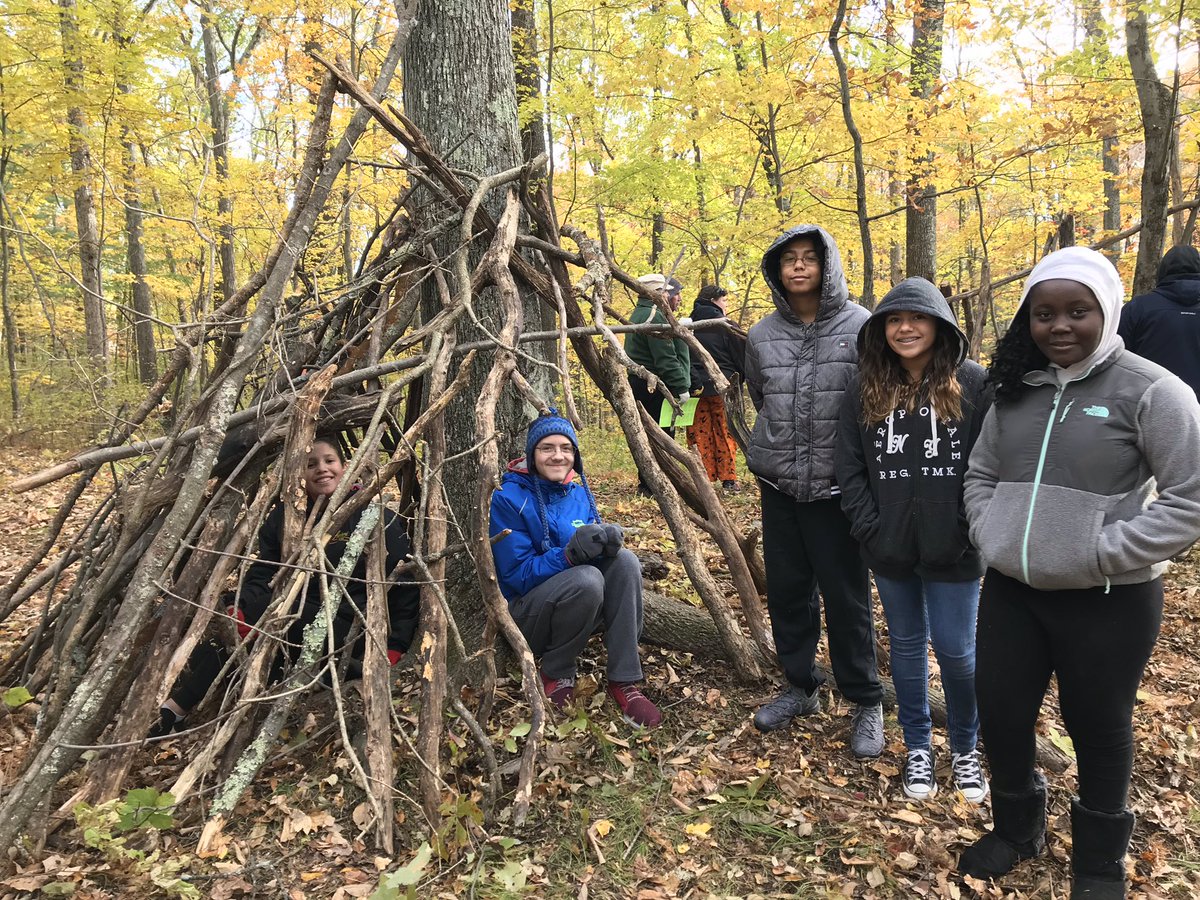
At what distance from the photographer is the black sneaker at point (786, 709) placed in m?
3.24

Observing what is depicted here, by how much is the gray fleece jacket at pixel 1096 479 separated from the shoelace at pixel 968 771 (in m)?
1.06

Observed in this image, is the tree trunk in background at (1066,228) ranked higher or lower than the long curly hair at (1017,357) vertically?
higher

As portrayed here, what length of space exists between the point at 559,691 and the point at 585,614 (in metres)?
0.45

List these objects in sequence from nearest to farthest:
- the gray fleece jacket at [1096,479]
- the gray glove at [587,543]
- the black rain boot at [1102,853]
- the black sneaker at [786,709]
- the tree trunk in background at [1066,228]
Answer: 1. the gray fleece jacket at [1096,479]
2. the black rain boot at [1102,853]
3. the gray glove at [587,543]
4. the black sneaker at [786,709]
5. the tree trunk in background at [1066,228]

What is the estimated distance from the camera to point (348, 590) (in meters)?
3.32

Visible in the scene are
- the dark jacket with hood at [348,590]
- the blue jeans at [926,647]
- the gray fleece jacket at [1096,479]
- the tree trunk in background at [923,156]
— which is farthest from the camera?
the tree trunk in background at [923,156]

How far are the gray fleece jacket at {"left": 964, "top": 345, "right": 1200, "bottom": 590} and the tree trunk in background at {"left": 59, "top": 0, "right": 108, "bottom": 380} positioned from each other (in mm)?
6528

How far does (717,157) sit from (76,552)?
9.40m

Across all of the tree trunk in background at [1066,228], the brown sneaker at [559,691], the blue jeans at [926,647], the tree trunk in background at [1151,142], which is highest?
the tree trunk in background at [1151,142]

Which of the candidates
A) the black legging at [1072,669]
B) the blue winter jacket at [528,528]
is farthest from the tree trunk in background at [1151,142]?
the blue winter jacket at [528,528]

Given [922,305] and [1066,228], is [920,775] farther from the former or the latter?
[1066,228]

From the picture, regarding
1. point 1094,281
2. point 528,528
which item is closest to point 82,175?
point 528,528

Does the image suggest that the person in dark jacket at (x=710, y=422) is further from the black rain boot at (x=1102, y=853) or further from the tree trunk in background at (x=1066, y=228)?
the black rain boot at (x=1102, y=853)

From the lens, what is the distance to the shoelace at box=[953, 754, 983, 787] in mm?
2836
